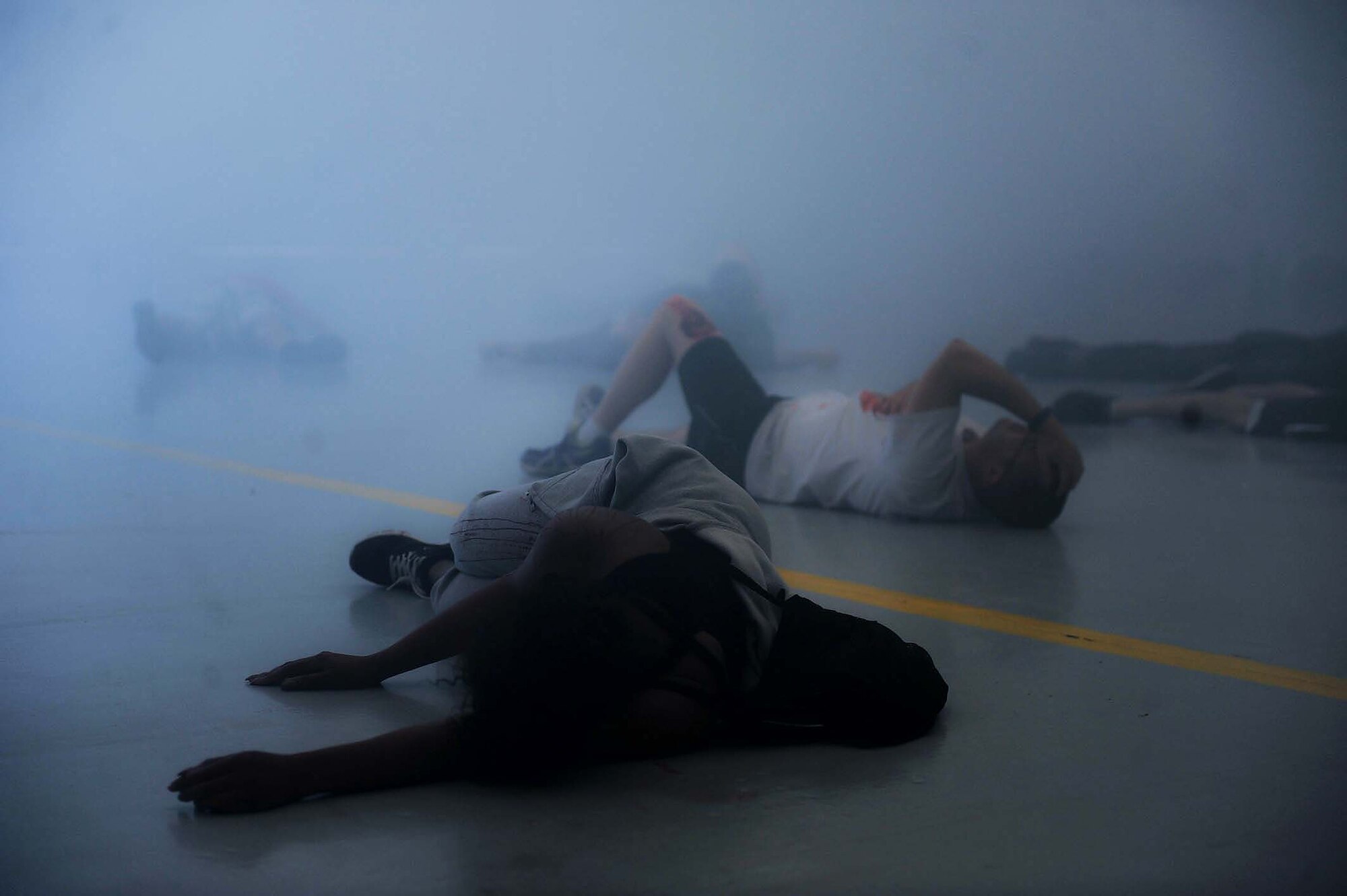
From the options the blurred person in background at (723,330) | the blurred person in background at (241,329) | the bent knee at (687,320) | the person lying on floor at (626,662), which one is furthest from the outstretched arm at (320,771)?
Answer: the blurred person in background at (241,329)

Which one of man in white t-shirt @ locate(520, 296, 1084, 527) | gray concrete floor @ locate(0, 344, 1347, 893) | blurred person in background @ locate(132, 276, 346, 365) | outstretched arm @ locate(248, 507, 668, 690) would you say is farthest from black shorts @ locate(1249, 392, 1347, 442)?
outstretched arm @ locate(248, 507, 668, 690)

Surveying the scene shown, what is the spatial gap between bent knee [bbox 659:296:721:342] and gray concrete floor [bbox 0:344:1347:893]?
0.82 m

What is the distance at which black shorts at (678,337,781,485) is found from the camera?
3479 millimetres

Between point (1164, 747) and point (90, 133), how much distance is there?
7102 mm

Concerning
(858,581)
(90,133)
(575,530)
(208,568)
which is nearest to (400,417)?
(90,133)

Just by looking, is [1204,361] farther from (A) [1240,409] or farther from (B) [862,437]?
(B) [862,437]

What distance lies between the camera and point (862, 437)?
10.9 feet

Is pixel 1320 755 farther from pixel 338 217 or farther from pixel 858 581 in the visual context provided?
pixel 338 217

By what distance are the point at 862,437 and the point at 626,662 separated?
7.55 feet

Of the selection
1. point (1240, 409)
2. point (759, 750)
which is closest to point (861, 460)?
point (759, 750)

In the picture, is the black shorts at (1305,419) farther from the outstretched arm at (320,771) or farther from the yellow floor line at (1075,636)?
the outstretched arm at (320,771)

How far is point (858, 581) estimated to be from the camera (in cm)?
238

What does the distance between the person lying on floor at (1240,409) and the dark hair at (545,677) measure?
614 centimetres

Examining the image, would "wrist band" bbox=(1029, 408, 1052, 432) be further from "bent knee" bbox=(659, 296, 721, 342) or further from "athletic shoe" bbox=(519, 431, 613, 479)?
"athletic shoe" bbox=(519, 431, 613, 479)
